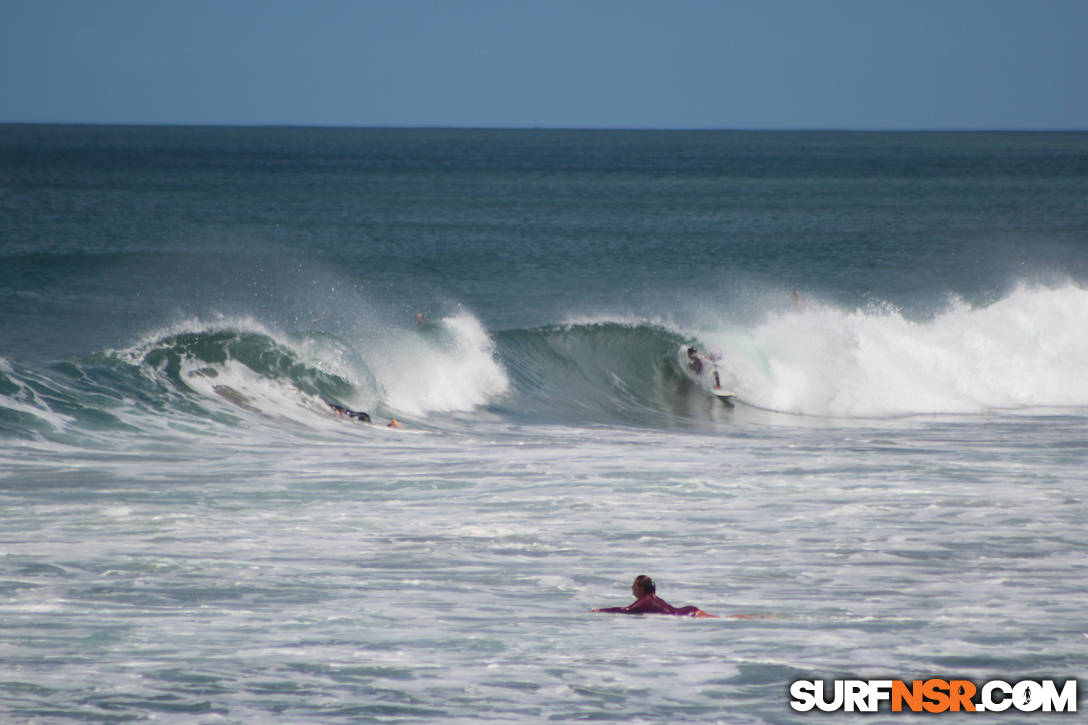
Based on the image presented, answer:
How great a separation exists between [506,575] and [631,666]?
2.39 metres

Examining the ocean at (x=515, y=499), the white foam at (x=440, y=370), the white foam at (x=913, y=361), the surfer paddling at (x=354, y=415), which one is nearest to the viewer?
the ocean at (x=515, y=499)

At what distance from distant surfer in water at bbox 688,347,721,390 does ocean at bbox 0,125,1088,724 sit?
19 cm

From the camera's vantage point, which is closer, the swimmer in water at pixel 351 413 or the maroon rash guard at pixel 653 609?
the maroon rash guard at pixel 653 609

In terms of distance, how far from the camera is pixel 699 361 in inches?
1013

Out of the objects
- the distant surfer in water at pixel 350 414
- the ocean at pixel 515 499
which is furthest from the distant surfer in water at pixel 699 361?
the distant surfer in water at pixel 350 414

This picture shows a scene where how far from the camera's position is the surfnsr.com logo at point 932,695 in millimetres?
7879

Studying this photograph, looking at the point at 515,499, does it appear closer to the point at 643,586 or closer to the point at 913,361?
the point at 643,586

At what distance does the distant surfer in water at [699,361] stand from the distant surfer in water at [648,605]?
14885 millimetres

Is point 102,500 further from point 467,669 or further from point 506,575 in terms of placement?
point 467,669

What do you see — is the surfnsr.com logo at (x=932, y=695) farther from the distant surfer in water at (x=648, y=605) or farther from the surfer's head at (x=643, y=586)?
the surfer's head at (x=643, y=586)

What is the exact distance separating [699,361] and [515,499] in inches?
504

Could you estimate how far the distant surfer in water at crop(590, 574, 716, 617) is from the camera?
379 inches

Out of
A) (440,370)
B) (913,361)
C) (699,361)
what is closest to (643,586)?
(440,370)

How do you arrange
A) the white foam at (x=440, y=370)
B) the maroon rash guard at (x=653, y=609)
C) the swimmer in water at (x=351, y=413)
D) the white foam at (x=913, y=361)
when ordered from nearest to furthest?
the maroon rash guard at (x=653, y=609) < the swimmer in water at (x=351, y=413) < the white foam at (x=440, y=370) < the white foam at (x=913, y=361)
